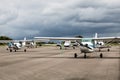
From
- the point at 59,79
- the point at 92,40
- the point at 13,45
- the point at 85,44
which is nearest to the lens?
the point at 59,79

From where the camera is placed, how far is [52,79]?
1093 cm

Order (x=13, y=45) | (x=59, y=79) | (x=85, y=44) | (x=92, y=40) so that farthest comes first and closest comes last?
(x=13, y=45) < (x=92, y=40) < (x=85, y=44) < (x=59, y=79)

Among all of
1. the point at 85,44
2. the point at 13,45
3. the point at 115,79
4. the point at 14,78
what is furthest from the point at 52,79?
the point at 13,45

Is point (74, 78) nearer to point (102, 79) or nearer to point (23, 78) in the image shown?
point (102, 79)

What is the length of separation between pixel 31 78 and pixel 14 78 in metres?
0.77

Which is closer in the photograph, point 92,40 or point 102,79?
point 102,79

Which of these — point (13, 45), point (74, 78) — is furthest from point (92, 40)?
point (13, 45)

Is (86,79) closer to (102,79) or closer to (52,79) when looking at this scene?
(102,79)

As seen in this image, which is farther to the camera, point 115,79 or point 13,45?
point 13,45

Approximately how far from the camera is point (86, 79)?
433 inches

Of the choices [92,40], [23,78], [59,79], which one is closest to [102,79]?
[59,79]

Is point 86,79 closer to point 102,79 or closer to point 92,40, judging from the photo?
point 102,79

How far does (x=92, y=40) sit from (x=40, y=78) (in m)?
18.1

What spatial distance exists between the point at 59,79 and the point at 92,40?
717 inches
